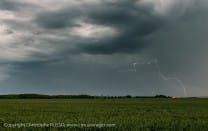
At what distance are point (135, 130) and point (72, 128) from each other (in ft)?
11.2

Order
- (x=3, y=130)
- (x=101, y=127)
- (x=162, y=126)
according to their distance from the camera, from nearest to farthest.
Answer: (x=3, y=130)
(x=101, y=127)
(x=162, y=126)

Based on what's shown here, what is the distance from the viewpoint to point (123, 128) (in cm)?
2120

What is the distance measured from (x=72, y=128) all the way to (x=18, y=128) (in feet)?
9.28

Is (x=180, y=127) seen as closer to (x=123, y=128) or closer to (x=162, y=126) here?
(x=162, y=126)

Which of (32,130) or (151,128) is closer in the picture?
(32,130)

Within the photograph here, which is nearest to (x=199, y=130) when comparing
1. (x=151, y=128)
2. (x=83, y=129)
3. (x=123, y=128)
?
(x=151, y=128)

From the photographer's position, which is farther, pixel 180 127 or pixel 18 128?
pixel 180 127

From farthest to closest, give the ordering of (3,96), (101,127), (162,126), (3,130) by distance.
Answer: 1. (3,96)
2. (162,126)
3. (101,127)
4. (3,130)

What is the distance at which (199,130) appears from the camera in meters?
21.8

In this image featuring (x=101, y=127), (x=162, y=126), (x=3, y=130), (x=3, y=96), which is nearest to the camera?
(x=3, y=130)

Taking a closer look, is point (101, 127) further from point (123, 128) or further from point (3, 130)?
point (3, 130)

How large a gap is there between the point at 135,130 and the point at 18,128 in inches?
239

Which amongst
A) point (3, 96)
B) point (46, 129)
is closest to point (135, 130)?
point (46, 129)

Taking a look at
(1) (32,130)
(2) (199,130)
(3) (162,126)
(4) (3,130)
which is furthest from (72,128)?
(2) (199,130)
